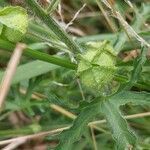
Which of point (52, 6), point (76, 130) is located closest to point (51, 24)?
point (52, 6)

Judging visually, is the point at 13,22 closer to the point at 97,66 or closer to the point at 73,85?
the point at 97,66

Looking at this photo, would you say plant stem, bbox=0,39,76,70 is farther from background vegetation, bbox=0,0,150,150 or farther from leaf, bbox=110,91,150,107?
leaf, bbox=110,91,150,107

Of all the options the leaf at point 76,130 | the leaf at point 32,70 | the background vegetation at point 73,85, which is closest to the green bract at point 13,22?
the background vegetation at point 73,85

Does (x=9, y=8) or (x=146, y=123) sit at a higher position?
(x=9, y=8)

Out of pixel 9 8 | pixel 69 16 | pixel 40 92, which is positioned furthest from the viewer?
pixel 69 16

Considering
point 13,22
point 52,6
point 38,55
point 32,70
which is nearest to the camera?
point 13,22

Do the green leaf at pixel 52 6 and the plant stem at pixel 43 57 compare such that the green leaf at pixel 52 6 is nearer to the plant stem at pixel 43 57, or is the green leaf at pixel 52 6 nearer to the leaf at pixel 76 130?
the plant stem at pixel 43 57

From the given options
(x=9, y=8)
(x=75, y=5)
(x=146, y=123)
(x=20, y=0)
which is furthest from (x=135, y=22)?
(x=9, y=8)

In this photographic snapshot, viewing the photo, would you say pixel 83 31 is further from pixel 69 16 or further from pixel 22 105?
pixel 22 105
